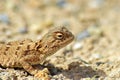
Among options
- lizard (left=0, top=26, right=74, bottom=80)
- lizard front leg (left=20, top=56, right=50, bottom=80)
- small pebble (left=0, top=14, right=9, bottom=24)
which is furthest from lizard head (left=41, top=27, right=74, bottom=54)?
small pebble (left=0, top=14, right=9, bottom=24)

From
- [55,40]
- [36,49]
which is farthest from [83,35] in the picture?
[36,49]

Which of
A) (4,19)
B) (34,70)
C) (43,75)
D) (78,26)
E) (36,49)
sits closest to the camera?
(43,75)

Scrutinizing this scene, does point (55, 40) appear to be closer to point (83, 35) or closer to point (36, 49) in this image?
point (36, 49)

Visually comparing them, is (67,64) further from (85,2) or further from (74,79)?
(85,2)

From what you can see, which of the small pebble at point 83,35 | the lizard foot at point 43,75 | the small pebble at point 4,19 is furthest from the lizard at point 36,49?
the small pebble at point 4,19

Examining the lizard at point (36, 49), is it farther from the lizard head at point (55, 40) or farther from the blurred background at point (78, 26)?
the blurred background at point (78, 26)

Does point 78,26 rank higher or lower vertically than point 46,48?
higher

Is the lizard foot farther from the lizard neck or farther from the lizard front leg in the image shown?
the lizard neck

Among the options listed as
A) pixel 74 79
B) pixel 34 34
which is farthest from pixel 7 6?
pixel 74 79
